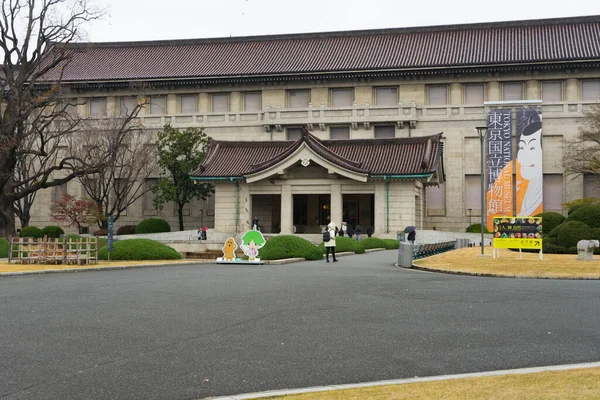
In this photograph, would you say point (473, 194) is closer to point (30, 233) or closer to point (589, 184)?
point (589, 184)

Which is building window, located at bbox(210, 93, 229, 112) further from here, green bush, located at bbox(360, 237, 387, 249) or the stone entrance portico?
green bush, located at bbox(360, 237, 387, 249)

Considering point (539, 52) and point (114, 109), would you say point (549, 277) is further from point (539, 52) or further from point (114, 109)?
point (114, 109)

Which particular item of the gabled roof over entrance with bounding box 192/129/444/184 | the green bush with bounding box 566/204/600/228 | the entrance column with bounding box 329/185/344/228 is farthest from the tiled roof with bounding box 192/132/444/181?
the green bush with bounding box 566/204/600/228

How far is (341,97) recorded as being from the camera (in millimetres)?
53656

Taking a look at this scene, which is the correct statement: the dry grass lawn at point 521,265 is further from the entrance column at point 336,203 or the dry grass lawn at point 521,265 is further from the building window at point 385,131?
the building window at point 385,131

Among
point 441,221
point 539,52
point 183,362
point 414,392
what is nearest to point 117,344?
point 183,362

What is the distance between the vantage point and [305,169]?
42.8 metres

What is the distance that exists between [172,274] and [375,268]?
6.85 m

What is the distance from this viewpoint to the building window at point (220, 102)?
5517cm

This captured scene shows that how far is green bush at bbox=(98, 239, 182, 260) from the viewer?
1085 inches

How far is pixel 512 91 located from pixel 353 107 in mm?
11923

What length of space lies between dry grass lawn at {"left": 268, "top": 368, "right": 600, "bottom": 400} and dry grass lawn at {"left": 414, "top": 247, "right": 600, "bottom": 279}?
13180 millimetres

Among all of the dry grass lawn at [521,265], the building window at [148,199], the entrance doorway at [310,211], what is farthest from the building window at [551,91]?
the building window at [148,199]

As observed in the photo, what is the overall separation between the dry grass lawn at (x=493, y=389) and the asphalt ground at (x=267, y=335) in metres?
0.56
